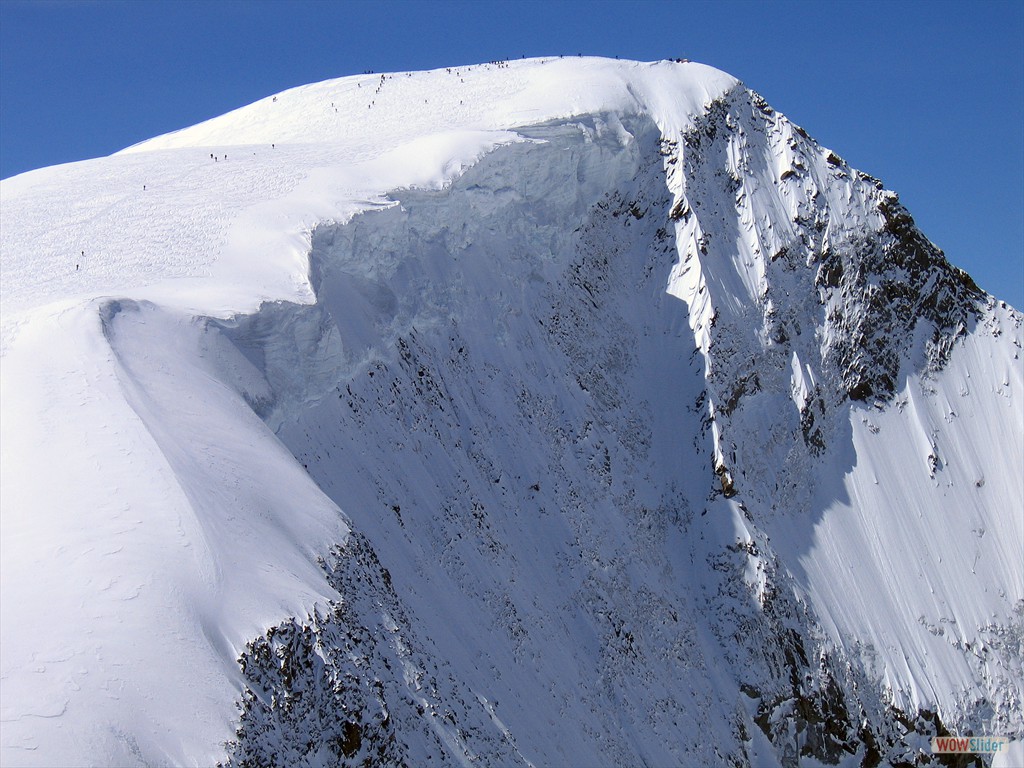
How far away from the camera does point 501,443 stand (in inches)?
1145

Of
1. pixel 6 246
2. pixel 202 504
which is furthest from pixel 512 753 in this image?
pixel 6 246

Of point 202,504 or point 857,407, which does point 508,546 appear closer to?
point 202,504

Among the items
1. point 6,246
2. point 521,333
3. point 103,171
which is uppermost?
point 103,171

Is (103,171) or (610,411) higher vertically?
(103,171)

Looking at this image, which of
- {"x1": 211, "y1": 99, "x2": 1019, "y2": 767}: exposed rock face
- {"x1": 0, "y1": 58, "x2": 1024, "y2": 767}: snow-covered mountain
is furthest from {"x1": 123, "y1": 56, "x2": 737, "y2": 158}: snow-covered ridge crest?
{"x1": 211, "y1": 99, "x2": 1019, "y2": 767}: exposed rock face

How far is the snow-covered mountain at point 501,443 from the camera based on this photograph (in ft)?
49.3

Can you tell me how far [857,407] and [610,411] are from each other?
9679 millimetres

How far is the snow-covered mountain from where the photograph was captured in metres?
15.0

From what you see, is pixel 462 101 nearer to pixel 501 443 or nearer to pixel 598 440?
pixel 598 440

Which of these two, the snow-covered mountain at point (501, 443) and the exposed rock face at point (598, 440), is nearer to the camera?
the snow-covered mountain at point (501, 443)

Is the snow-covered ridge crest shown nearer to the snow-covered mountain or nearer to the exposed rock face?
the snow-covered mountain

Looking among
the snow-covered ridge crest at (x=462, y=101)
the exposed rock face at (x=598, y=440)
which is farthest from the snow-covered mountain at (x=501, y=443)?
the snow-covered ridge crest at (x=462, y=101)

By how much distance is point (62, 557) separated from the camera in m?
14.3

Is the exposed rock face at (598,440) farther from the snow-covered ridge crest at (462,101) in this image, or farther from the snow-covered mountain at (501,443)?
the snow-covered ridge crest at (462,101)
